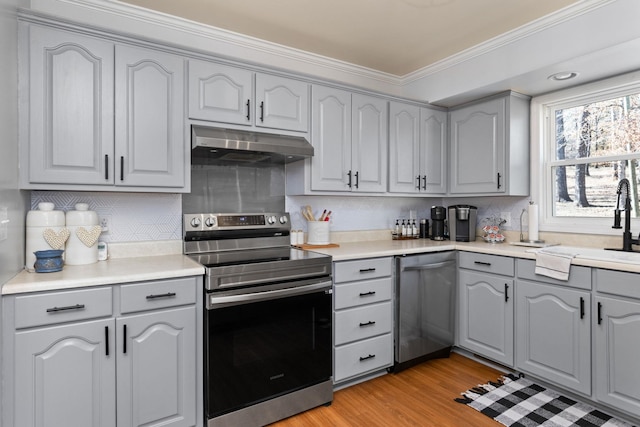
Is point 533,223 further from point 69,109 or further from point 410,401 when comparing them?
point 69,109

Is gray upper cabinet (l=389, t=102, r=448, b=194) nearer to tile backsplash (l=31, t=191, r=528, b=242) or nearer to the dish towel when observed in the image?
tile backsplash (l=31, t=191, r=528, b=242)

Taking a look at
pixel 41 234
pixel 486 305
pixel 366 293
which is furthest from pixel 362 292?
pixel 41 234

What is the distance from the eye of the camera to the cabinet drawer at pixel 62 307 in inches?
60.1

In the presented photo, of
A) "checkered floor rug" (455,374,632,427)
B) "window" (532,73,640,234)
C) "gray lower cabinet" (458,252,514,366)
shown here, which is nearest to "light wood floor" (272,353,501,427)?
"checkered floor rug" (455,374,632,427)

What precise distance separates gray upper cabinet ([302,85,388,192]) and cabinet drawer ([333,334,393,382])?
45.3 inches

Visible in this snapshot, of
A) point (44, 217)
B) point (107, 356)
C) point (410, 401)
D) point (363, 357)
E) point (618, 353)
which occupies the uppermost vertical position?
point (44, 217)

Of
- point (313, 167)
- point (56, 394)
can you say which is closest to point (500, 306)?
point (313, 167)

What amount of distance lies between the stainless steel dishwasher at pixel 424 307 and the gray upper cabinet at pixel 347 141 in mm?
746

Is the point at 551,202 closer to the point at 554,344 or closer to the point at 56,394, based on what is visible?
the point at 554,344

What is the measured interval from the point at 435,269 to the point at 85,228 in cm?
237

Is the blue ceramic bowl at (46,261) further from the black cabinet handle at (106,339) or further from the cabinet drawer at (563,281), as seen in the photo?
the cabinet drawer at (563,281)

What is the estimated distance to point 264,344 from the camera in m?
2.06

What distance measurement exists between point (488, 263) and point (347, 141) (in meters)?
1.42

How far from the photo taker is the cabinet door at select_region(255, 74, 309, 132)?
2463mm
